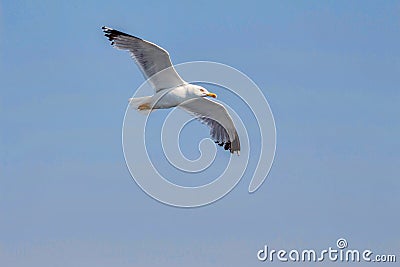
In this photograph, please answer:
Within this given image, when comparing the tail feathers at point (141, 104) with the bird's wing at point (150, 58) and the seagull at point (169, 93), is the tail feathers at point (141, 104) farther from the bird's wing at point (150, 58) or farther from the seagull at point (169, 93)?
the bird's wing at point (150, 58)

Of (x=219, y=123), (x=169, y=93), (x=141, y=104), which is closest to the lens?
(x=141, y=104)

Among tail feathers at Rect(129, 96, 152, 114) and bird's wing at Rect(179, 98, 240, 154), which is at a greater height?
bird's wing at Rect(179, 98, 240, 154)

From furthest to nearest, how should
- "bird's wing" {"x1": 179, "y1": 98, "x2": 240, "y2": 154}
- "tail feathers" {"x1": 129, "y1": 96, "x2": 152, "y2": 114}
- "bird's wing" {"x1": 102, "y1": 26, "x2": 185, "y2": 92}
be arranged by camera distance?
"bird's wing" {"x1": 179, "y1": 98, "x2": 240, "y2": 154} < "tail feathers" {"x1": 129, "y1": 96, "x2": 152, "y2": 114} < "bird's wing" {"x1": 102, "y1": 26, "x2": 185, "y2": 92}

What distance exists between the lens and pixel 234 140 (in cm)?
1323

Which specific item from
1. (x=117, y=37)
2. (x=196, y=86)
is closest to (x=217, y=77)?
(x=196, y=86)

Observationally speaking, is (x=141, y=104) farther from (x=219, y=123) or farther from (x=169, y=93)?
(x=219, y=123)

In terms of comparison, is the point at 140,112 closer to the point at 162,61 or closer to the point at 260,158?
the point at 162,61

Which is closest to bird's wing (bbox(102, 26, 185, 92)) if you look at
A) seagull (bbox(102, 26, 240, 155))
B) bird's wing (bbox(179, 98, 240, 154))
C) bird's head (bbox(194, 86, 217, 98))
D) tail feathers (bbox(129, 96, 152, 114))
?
seagull (bbox(102, 26, 240, 155))

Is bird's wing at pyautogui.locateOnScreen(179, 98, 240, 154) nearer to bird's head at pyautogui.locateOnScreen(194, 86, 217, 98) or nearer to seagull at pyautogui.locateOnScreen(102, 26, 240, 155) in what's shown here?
seagull at pyautogui.locateOnScreen(102, 26, 240, 155)

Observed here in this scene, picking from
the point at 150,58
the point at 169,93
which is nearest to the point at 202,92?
the point at 169,93

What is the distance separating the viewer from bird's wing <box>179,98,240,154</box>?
13.0m

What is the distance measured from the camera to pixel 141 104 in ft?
39.9

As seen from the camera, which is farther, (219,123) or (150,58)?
(219,123)

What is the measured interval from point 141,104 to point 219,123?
1243mm
